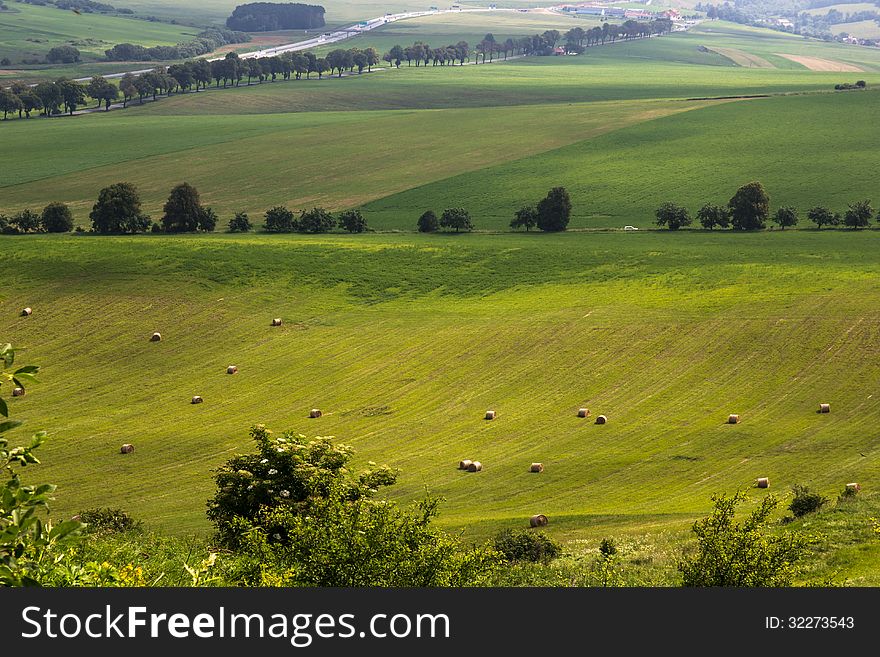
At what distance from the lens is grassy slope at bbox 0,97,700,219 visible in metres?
141

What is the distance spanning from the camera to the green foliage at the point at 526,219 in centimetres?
11362

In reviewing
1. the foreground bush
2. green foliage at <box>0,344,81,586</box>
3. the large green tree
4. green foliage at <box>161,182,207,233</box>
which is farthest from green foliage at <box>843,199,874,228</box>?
green foliage at <box>0,344,81,586</box>

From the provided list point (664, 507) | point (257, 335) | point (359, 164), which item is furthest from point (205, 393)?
point (359, 164)

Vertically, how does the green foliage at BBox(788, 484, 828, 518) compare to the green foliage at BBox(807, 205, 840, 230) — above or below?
below

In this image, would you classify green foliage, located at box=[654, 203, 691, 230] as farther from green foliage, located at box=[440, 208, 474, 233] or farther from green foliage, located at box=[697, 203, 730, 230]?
green foliage, located at box=[440, 208, 474, 233]

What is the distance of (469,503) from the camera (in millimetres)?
48969

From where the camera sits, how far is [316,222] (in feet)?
377

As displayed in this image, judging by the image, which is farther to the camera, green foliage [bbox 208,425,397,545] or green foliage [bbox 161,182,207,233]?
green foliage [bbox 161,182,207,233]

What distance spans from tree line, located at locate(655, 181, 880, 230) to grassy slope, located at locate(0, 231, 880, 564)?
462cm

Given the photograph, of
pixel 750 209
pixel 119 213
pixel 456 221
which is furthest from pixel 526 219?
pixel 119 213

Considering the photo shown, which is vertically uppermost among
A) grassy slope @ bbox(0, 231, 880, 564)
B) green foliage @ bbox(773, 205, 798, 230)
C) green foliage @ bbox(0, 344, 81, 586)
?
green foliage @ bbox(0, 344, 81, 586)

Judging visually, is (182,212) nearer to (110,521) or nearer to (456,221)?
(456,221)

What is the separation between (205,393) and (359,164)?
3595 inches

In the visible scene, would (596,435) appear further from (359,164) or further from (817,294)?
(359,164)
